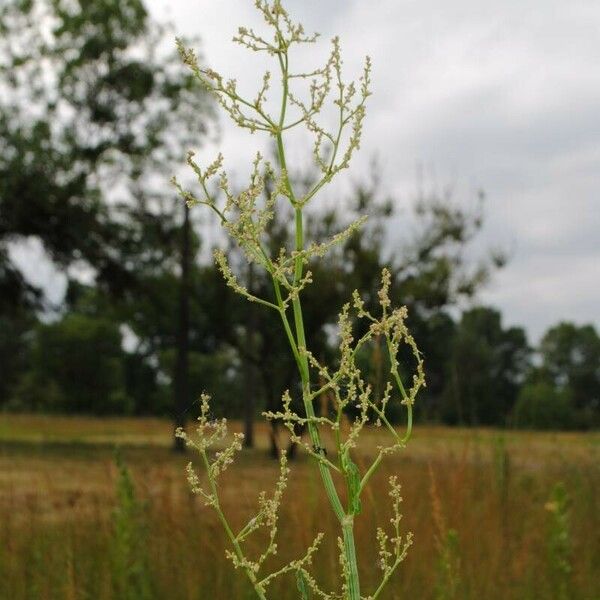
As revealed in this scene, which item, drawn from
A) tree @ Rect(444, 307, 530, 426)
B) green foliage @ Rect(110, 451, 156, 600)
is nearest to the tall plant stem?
green foliage @ Rect(110, 451, 156, 600)

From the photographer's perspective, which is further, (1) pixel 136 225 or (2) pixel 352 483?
(1) pixel 136 225

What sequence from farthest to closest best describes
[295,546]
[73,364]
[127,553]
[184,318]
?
[73,364]
[184,318]
[295,546]
[127,553]

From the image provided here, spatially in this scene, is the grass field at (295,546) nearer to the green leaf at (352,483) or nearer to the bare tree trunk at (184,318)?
the green leaf at (352,483)

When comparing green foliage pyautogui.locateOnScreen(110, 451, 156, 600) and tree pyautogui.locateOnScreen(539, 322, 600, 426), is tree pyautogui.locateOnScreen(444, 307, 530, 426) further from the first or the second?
green foliage pyautogui.locateOnScreen(110, 451, 156, 600)

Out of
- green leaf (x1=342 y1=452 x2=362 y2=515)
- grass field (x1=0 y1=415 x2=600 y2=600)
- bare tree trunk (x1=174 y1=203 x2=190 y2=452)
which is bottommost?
grass field (x1=0 y1=415 x2=600 y2=600)

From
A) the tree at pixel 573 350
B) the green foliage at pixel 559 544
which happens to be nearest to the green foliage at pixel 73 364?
the tree at pixel 573 350

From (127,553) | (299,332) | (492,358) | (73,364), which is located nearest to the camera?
(299,332)

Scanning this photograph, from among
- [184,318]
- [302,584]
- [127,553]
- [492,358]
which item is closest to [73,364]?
[492,358]

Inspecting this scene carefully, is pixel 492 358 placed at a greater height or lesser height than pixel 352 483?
greater

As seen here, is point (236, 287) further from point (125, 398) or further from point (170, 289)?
point (125, 398)

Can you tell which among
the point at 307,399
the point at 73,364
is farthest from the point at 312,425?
the point at 73,364

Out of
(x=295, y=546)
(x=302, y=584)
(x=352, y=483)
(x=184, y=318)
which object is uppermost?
(x=184, y=318)

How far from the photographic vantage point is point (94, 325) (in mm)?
66375

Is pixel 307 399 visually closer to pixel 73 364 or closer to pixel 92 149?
pixel 92 149
